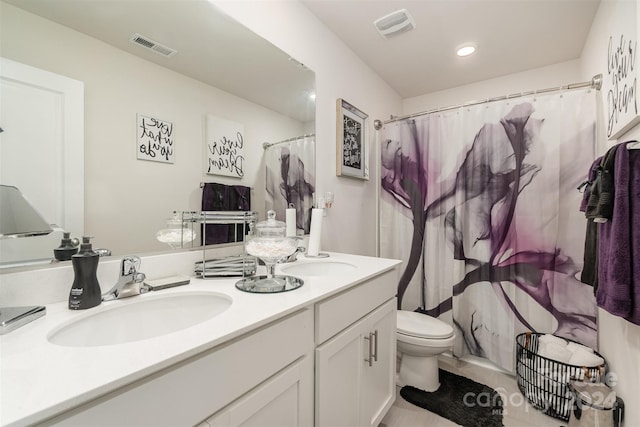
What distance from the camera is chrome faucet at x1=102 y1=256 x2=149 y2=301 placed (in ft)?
2.64

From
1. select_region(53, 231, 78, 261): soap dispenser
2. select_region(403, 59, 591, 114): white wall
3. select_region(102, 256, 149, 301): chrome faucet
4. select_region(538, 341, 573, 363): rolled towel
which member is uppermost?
select_region(403, 59, 591, 114): white wall

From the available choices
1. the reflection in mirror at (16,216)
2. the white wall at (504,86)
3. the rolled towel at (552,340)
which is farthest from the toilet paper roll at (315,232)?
the white wall at (504,86)

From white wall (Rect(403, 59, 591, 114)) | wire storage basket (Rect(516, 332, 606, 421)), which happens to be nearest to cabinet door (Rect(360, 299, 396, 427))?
wire storage basket (Rect(516, 332, 606, 421))

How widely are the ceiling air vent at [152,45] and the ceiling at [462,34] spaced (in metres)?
0.96

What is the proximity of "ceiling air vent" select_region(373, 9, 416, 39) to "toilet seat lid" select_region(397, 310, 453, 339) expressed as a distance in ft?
6.34

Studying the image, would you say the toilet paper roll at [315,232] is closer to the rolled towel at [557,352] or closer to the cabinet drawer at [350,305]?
the cabinet drawer at [350,305]

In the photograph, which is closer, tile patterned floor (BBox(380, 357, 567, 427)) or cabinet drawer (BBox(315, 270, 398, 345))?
cabinet drawer (BBox(315, 270, 398, 345))

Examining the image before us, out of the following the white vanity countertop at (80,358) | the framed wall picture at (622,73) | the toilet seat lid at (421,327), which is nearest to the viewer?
the white vanity countertop at (80,358)

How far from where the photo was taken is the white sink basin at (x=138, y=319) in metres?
0.69

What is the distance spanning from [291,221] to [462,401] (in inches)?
57.0

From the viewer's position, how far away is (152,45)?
985mm

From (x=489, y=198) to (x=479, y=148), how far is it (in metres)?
0.36

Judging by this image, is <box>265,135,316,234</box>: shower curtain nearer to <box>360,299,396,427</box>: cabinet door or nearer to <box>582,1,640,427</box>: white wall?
<box>360,299,396,427</box>: cabinet door

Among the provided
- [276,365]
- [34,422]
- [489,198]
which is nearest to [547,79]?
[489,198]
